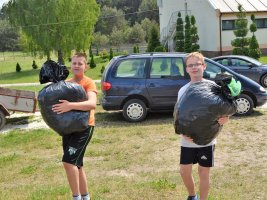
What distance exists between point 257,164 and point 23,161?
3973mm

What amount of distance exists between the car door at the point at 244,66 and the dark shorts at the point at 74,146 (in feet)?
39.8

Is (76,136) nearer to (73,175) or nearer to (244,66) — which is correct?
(73,175)

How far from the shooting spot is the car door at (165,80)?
33.5 ft

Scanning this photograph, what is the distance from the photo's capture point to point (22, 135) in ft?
31.4

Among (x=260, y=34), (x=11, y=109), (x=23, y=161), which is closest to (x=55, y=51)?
(x=260, y=34)

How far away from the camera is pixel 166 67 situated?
10.3 metres

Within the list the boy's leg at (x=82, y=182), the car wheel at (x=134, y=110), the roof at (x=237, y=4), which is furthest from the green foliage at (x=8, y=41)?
the boy's leg at (x=82, y=182)

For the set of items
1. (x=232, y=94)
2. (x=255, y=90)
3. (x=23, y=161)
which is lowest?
(x=23, y=161)

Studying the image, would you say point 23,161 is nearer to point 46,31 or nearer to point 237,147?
point 237,147

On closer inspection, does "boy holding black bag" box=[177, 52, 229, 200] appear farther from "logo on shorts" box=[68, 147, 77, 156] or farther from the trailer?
the trailer

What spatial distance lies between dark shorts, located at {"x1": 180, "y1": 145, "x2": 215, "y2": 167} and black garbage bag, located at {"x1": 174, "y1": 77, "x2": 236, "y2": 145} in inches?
6.4

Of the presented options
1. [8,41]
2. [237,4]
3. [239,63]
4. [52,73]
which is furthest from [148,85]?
[8,41]

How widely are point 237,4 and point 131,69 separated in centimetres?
2466

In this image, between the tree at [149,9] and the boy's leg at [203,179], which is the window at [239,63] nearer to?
the boy's leg at [203,179]
